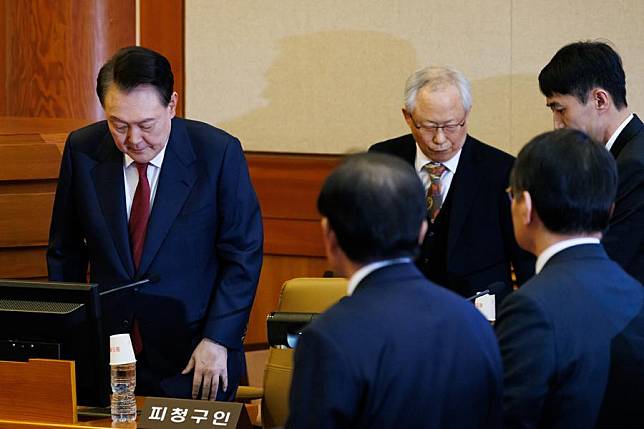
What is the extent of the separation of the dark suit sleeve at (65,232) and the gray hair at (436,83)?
1065mm

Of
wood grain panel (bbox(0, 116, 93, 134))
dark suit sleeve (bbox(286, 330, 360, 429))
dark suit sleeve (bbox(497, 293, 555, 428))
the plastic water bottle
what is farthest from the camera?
wood grain panel (bbox(0, 116, 93, 134))

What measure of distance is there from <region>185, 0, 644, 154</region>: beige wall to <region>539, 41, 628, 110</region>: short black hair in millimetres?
1129

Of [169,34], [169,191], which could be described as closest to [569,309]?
[169,191]

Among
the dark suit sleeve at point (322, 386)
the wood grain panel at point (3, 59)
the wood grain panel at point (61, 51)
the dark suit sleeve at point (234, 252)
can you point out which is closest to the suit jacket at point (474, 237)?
the dark suit sleeve at point (234, 252)

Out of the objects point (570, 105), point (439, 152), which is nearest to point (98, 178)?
point (439, 152)

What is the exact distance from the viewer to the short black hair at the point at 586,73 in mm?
3305

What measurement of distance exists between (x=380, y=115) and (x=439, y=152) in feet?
4.61

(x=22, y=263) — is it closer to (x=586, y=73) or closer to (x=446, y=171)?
(x=446, y=171)

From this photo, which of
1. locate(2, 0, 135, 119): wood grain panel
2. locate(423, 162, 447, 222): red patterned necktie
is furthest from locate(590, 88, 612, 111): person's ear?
locate(2, 0, 135, 119): wood grain panel

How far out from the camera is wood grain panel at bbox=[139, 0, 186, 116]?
17.2 feet

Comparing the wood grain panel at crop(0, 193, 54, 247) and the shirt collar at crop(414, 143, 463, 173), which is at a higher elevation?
the shirt collar at crop(414, 143, 463, 173)

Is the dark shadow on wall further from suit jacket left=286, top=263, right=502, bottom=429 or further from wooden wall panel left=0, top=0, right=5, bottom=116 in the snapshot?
suit jacket left=286, top=263, right=502, bottom=429

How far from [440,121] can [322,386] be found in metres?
1.77

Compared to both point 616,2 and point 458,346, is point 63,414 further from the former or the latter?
point 616,2
